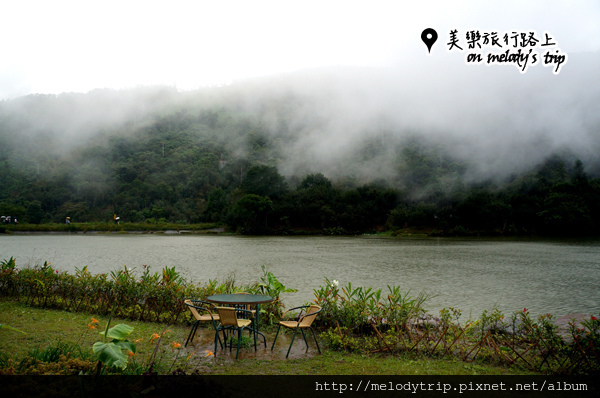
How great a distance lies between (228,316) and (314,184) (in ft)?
346

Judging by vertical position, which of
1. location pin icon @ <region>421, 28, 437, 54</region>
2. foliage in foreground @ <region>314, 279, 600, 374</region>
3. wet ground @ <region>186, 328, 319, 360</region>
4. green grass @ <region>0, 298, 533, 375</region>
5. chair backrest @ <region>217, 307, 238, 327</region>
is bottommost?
wet ground @ <region>186, 328, 319, 360</region>

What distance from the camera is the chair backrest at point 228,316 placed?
19.5 feet

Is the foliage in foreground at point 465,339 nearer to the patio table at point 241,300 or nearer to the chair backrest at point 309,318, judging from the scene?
the chair backrest at point 309,318

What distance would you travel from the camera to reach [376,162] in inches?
6388

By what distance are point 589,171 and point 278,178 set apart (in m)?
106

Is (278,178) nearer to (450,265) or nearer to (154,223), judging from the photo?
(154,223)

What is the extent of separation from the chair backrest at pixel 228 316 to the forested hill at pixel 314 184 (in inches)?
3189

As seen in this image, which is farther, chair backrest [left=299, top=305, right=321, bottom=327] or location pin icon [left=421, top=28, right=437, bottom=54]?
location pin icon [left=421, top=28, right=437, bottom=54]

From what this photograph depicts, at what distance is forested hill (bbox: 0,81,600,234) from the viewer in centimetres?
8319

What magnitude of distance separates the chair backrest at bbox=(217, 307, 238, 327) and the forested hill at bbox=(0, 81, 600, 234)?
81003mm

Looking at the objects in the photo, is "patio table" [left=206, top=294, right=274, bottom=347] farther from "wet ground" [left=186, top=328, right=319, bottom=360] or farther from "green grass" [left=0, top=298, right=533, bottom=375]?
"green grass" [left=0, top=298, right=533, bottom=375]

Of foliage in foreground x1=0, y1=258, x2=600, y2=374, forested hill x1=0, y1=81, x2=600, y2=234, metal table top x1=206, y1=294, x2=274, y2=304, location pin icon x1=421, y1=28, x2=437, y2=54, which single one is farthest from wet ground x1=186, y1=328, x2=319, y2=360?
forested hill x1=0, y1=81, x2=600, y2=234

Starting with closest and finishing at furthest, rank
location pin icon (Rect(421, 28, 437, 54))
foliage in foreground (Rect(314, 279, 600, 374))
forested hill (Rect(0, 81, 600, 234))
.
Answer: foliage in foreground (Rect(314, 279, 600, 374)) < location pin icon (Rect(421, 28, 437, 54)) < forested hill (Rect(0, 81, 600, 234))

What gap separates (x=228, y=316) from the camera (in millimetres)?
6016
